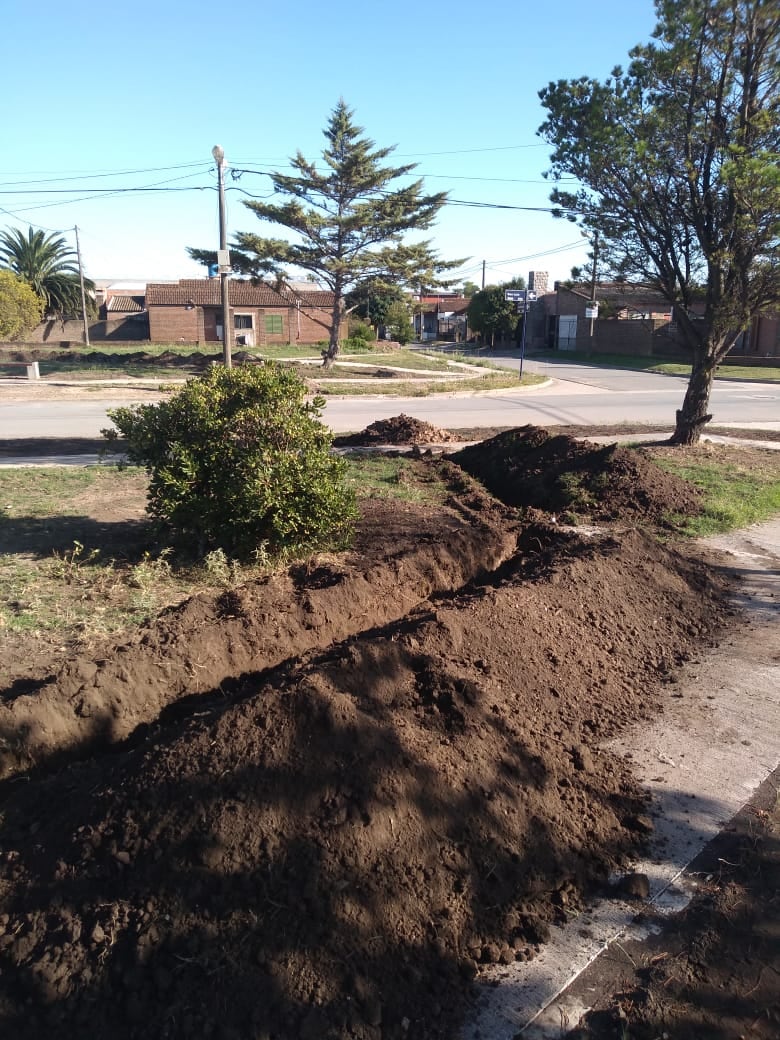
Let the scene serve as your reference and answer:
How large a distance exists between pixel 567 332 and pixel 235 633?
5415 centimetres

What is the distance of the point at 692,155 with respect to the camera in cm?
1188

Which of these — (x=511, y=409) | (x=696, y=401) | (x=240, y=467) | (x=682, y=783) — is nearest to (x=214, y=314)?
(x=511, y=409)

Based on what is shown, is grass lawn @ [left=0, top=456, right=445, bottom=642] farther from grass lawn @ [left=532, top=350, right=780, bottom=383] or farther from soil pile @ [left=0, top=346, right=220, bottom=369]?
grass lawn @ [left=532, top=350, right=780, bottom=383]

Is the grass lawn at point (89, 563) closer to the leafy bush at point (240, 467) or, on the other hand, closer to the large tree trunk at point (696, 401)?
the leafy bush at point (240, 467)

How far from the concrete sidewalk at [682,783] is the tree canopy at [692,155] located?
21.3ft

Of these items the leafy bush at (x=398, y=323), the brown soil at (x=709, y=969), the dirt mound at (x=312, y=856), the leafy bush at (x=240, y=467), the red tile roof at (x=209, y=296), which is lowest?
the brown soil at (x=709, y=969)

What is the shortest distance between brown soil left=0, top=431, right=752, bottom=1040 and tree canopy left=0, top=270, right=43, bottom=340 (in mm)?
28429

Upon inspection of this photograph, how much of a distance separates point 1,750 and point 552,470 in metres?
7.82

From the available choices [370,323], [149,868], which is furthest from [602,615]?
[370,323]

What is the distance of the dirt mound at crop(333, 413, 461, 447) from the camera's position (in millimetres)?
13867

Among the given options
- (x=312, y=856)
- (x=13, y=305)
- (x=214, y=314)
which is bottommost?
(x=312, y=856)

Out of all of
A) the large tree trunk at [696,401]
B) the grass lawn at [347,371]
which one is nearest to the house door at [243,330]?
the grass lawn at [347,371]

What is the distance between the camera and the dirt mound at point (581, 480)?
939cm

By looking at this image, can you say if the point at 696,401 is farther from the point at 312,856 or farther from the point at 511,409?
the point at 312,856
